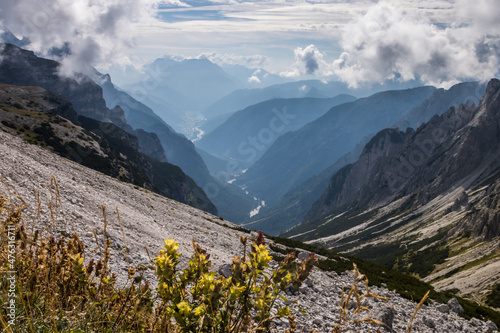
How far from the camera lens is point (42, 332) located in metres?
3.43

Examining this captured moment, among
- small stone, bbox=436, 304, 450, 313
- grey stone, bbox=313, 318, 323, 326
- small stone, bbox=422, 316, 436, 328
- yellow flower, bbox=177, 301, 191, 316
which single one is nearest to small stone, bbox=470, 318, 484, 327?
small stone, bbox=436, 304, 450, 313

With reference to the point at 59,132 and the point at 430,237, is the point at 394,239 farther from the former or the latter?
the point at 59,132

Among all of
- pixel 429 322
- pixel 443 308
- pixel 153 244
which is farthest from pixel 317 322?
pixel 443 308

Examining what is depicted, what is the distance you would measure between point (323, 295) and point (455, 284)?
340ft

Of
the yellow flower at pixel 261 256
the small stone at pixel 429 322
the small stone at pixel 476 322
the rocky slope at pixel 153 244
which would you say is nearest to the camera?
the yellow flower at pixel 261 256

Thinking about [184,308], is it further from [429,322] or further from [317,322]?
[429,322]

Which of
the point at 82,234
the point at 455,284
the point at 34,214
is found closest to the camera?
the point at 34,214

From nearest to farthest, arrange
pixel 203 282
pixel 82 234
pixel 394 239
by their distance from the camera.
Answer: pixel 203 282 → pixel 82 234 → pixel 394 239

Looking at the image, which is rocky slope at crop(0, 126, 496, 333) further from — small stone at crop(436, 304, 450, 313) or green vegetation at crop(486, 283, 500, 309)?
green vegetation at crop(486, 283, 500, 309)

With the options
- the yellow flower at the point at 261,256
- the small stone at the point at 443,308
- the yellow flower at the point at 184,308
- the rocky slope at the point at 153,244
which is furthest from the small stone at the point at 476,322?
the yellow flower at the point at 184,308

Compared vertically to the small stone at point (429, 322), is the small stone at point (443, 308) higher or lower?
higher

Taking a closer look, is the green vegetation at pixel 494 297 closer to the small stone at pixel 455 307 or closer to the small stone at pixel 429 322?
the small stone at pixel 455 307

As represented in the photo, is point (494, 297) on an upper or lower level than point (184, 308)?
lower

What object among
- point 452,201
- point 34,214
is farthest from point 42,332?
point 452,201
